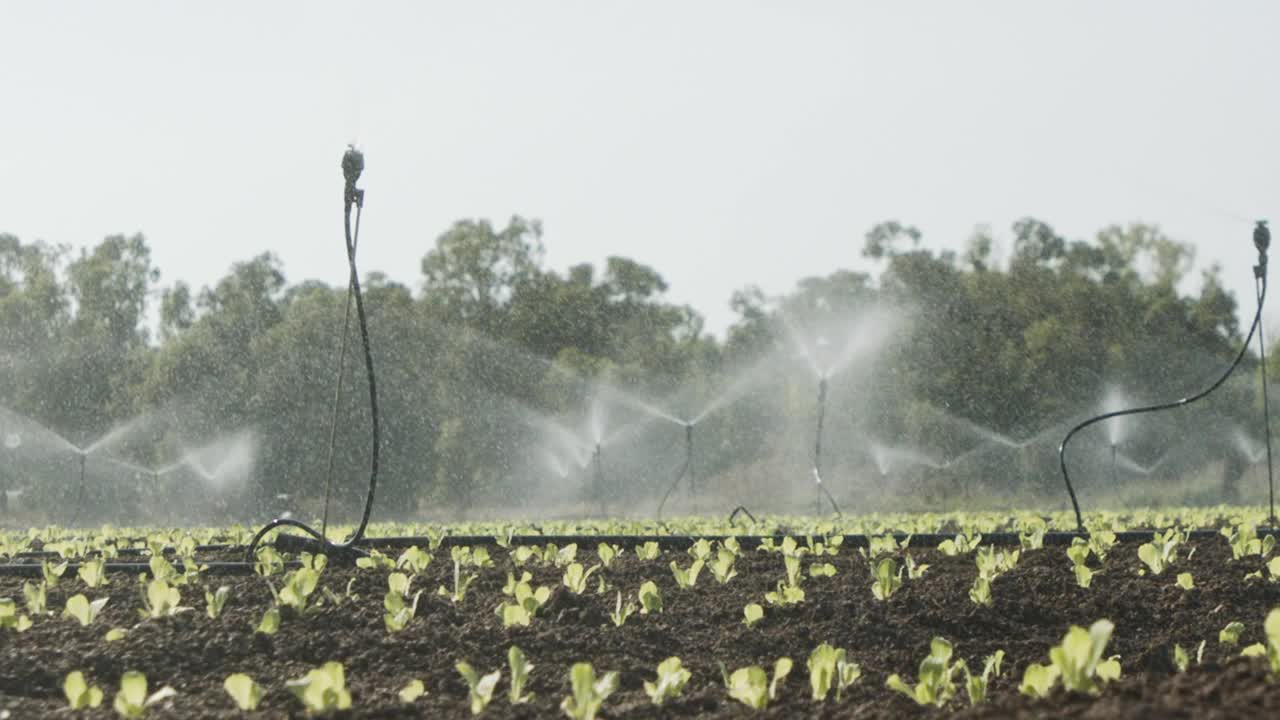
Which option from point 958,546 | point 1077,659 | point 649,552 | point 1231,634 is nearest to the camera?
point 1077,659

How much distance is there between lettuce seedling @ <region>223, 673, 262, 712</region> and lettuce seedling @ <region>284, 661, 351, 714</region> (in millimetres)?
115

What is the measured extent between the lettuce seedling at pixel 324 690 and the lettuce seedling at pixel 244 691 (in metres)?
0.12

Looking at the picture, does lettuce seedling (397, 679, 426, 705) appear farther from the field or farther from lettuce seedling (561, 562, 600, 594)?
lettuce seedling (561, 562, 600, 594)

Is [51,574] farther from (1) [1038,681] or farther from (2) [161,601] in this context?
(1) [1038,681]

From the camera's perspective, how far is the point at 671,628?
3.63 metres

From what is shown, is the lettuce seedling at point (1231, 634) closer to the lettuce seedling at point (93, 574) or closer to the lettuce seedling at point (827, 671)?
the lettuce seedling at point (827, 671)

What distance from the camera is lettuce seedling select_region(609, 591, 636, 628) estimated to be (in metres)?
3.58

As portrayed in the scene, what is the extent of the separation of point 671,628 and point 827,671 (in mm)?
957

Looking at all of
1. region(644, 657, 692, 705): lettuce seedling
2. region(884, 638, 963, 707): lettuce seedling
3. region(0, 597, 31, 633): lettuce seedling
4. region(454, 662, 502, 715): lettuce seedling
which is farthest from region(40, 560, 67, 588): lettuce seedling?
region(884, 638, 963, 707): lettuce seedling

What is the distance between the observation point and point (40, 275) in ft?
112

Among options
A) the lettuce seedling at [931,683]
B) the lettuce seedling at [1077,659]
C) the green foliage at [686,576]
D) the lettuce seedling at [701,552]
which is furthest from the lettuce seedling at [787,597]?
the lettuce seedling at [1077,659]

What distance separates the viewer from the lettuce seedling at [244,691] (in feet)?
8.47

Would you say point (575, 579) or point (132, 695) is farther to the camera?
point (575, 579)

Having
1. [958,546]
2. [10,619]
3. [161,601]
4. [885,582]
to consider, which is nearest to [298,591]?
[161,601]
